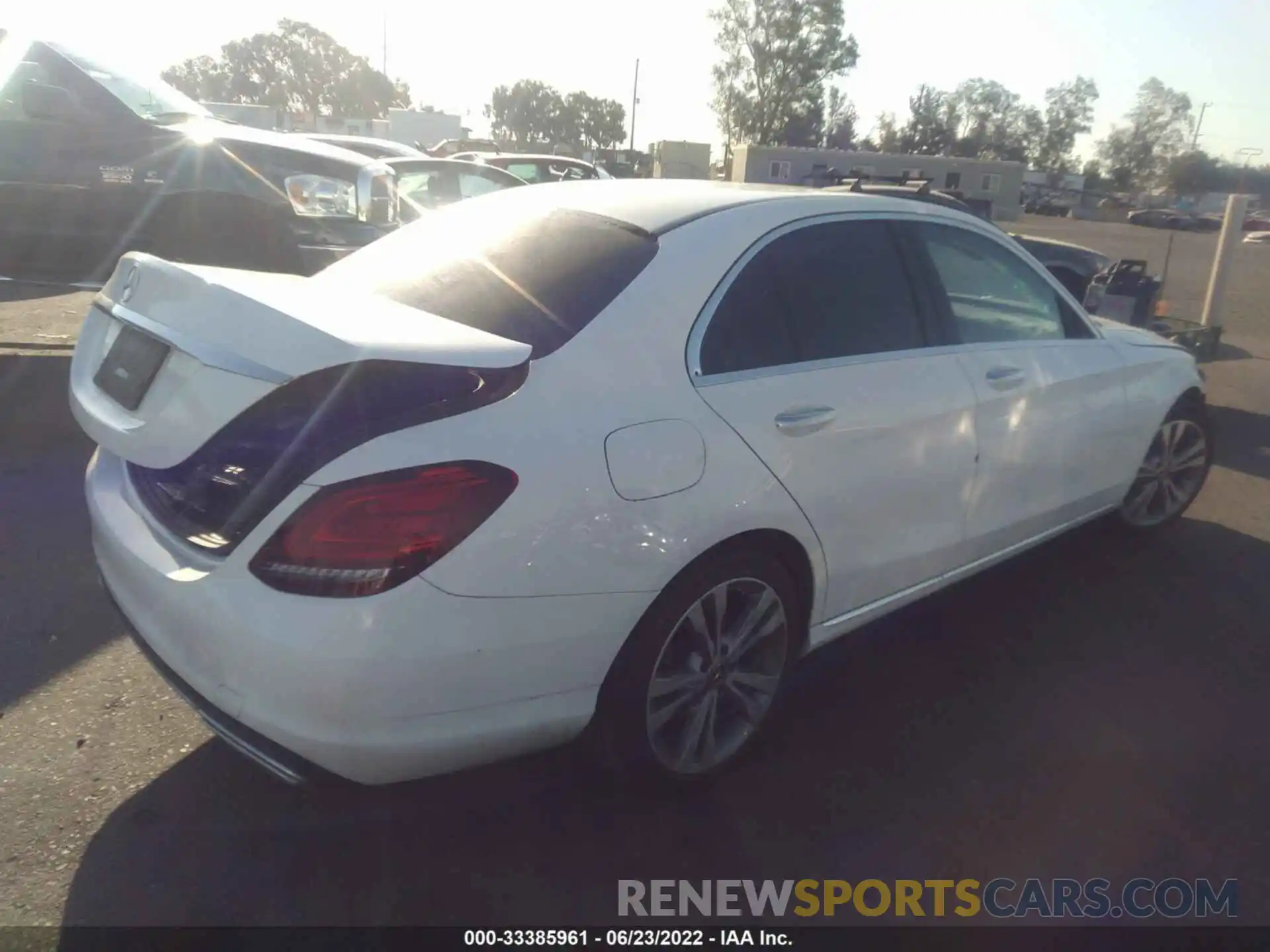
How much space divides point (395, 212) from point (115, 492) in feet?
17.3

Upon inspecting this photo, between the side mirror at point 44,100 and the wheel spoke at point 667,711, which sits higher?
the side mirror at point 44,100

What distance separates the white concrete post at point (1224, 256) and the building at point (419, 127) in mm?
39042

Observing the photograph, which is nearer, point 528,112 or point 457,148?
point 457,148

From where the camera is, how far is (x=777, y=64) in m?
62.7

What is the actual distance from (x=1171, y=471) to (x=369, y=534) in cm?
430

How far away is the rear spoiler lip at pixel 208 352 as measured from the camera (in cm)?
232

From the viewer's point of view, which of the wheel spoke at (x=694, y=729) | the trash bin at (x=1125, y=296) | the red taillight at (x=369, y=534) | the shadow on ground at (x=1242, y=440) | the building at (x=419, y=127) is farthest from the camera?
the building at (x=419, y=127)

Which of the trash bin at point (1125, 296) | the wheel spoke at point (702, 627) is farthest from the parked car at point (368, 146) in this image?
the wheel spoke at point (702, 627)

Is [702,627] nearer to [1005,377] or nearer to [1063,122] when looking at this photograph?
[1005,377]

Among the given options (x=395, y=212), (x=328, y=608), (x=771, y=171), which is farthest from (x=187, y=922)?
(x=771, y=171)

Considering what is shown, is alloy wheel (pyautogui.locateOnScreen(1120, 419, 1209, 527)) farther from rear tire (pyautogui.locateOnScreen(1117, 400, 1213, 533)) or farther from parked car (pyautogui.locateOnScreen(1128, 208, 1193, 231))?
parked car (pyautogui.locateOnScreen(1128, 208, 1193, 231))

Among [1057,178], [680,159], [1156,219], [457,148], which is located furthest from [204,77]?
[1057,178]

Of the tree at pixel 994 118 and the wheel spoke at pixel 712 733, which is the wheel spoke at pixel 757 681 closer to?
the wheel spoke at pixel 712 733

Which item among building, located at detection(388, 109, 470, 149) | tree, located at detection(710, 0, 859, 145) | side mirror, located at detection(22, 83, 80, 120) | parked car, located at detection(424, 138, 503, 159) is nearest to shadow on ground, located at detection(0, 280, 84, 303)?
side mirror, located at detection(22, 83, 80, 120)
